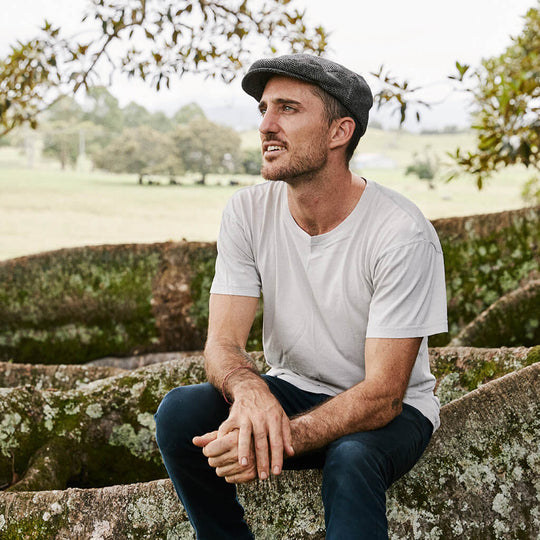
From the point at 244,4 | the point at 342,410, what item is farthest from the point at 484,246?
the point at 342,410

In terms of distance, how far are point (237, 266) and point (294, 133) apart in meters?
0.61

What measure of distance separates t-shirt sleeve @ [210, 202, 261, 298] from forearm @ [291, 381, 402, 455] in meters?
0.69

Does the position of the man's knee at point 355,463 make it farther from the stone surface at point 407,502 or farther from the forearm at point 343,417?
the stone surface at point 407,502

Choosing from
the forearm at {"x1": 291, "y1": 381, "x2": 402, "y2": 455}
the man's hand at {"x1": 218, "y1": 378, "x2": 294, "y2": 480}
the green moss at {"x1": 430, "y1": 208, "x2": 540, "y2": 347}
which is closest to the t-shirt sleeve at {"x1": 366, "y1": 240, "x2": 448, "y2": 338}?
the forearm at {"x1": 291, "y1": 381, "x2": 402, "y2": 455}

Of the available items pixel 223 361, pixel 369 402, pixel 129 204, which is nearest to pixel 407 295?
pixel 369 402

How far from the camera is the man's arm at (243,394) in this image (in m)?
2.24

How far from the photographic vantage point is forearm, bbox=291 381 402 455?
2316 mm

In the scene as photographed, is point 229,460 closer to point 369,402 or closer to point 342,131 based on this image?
point 369,402

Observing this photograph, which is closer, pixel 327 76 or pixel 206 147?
pixel 327 76

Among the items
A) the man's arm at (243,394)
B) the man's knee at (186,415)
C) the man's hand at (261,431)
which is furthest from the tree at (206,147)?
the man's hand at (261,431)

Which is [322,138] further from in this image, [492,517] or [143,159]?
[143,159]

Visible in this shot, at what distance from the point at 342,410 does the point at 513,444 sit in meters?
0.75

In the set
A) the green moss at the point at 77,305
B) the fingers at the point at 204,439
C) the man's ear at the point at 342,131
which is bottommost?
the green moss at the point at 77,305

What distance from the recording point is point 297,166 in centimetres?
269
